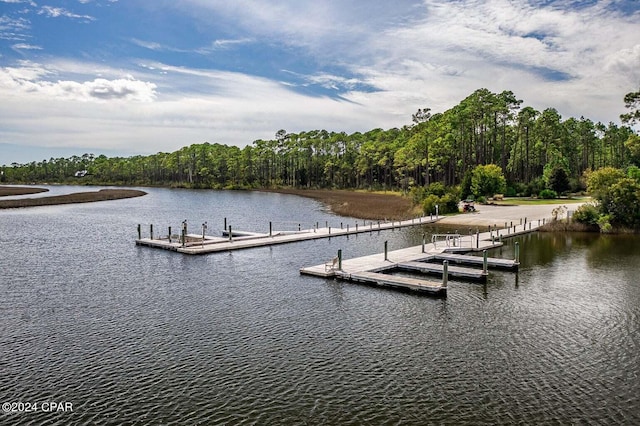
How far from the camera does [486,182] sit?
63438mm

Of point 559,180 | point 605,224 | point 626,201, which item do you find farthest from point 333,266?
point 559,180

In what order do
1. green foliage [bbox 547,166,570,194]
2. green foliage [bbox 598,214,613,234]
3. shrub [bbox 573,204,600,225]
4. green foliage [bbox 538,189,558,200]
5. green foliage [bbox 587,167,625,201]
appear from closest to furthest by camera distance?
green foliage [bbox 598,214,613,234] → green foliage [bbox 587,167,625,201] → shrub [bbox 573,204,600,225] → green foliage [bbox 538,189,558,200] → green foliage [bbox 547,166,570,194]

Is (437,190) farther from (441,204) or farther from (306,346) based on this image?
(306,346)

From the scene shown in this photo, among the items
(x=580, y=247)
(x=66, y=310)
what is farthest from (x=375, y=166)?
(x=66, y=310)

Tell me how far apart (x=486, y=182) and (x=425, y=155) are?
22275 mm

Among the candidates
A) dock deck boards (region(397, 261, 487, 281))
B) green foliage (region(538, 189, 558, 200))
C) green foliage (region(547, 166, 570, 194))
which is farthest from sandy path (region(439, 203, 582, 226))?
dock deck boards (region(397, 261, 487, 281))

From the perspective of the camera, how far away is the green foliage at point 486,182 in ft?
208

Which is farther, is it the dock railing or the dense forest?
the dense forest

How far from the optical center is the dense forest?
271 ft

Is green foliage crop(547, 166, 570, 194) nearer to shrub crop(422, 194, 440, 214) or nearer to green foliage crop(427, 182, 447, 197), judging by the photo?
green foliage crop(427, 182, 447, 197)

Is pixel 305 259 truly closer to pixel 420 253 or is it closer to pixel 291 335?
pixel 420 253

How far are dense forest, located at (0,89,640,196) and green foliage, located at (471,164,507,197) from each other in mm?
2702

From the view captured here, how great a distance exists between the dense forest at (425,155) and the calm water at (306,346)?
1339 inches

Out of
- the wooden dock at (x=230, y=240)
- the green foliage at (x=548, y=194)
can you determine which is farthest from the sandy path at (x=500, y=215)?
the wooden dock at (x=230, y=240)
